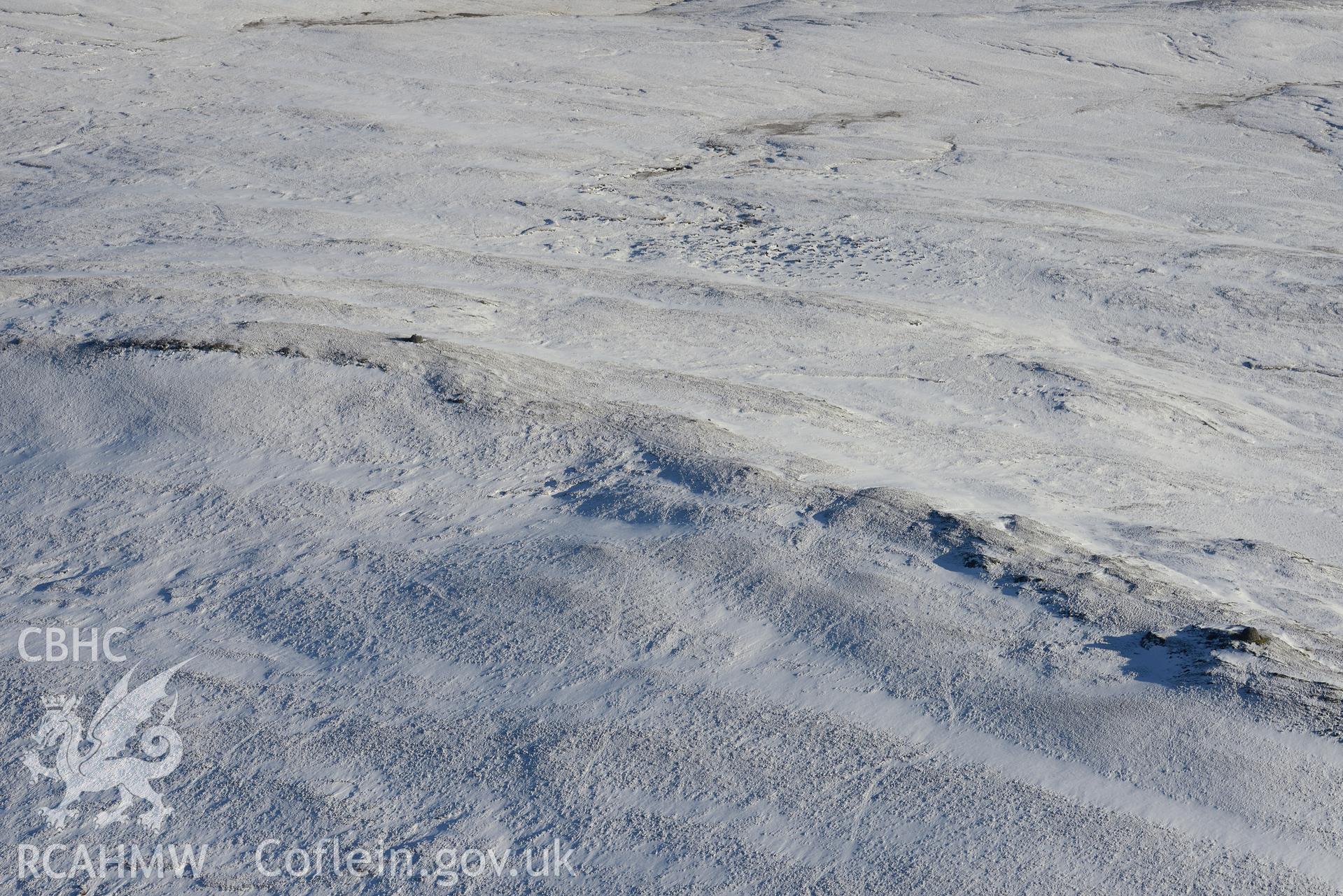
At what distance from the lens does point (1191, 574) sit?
2510mm

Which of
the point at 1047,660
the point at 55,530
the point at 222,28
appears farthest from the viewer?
the point at 222,28

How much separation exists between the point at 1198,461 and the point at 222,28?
7.13 meters

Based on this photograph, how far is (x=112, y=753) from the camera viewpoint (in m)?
1.92

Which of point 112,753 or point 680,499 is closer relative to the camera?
point 112,753

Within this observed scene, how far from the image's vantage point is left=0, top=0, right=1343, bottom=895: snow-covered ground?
1826 mm

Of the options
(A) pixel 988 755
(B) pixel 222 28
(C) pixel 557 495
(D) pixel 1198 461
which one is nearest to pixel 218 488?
(C) pixel 557 495

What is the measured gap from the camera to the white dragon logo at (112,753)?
6.02ft

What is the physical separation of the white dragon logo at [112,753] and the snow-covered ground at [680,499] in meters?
0.02

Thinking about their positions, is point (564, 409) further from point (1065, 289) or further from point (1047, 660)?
point (1065, 289)

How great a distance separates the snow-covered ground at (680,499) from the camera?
183 cm

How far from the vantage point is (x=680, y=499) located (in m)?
2.60

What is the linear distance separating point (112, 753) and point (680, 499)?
1.25 m

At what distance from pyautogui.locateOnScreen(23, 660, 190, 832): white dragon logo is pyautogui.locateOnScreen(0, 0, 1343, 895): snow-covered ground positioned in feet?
0.08

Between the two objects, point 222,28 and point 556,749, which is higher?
point 222,28
